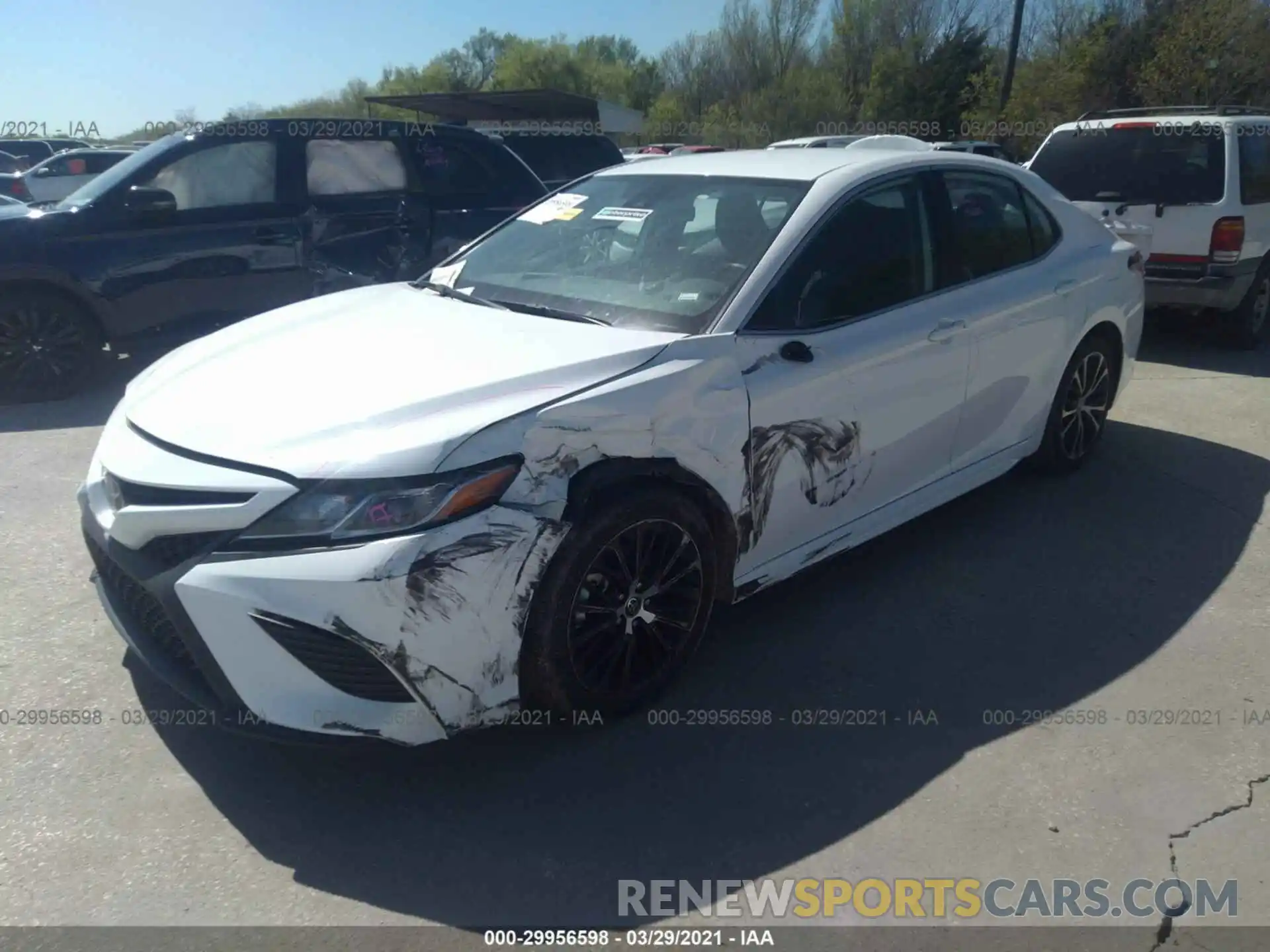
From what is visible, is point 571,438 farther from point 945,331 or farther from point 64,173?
point 64,173

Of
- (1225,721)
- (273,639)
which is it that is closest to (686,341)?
(273,639)

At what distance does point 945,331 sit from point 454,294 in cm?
192

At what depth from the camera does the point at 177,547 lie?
8.89 ft

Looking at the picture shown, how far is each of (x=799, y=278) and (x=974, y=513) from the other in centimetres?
196

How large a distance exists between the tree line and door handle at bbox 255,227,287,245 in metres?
10.4

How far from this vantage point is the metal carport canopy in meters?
19.6

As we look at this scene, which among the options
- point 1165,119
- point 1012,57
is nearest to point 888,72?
point 1012,57

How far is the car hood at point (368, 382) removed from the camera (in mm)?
2697

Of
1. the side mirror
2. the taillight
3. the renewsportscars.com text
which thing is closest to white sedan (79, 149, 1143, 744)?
the renewsportscars.com text

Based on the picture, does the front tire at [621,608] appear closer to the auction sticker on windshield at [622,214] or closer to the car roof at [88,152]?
the auction sticker on windshield at [622,214]

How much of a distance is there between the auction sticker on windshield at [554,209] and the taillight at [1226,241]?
5.72m

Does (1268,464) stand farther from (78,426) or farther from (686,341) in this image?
(78,426)

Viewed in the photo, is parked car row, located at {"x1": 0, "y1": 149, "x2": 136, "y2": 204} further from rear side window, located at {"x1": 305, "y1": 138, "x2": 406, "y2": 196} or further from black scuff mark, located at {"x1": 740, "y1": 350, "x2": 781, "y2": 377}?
black scuff mark, located at {"x1": 740, "y1": 350, "x2": 781, "y2": 377}

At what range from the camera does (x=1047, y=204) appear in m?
4.96
